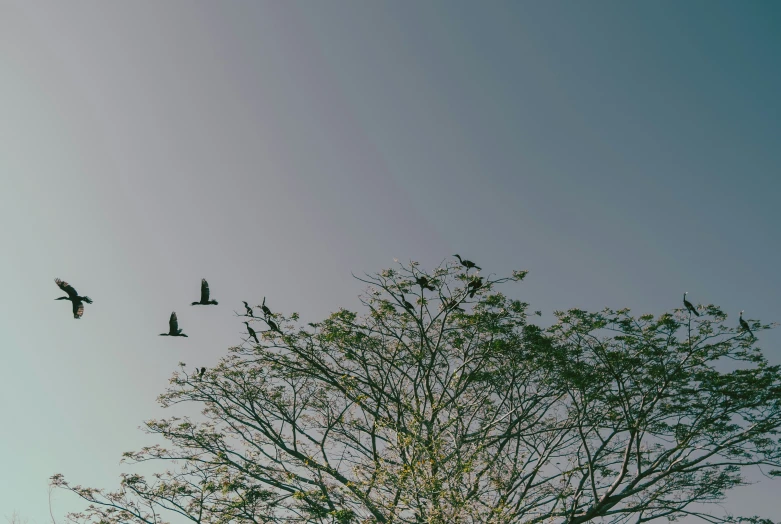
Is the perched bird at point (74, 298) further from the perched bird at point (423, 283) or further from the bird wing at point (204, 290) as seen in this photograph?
the perched bird at point (423, 283)

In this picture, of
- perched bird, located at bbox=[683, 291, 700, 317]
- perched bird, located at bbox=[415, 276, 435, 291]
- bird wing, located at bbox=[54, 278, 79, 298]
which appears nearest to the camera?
bird wing, located at bbox=[54, 278, 79, 298]

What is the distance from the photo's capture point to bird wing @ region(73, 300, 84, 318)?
745cm

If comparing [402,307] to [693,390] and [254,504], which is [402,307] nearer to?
[254,504]

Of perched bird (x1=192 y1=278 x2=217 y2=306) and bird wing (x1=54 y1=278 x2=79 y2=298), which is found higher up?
perched bird (x1=192 y1=278 x2=217 y2=306)

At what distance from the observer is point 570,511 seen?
34.8ft

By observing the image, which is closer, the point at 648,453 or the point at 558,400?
the point at 648,453

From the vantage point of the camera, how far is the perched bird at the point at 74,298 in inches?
286

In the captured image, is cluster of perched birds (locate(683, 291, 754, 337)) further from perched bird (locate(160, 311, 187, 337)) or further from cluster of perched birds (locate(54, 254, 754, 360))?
perched bird (locate(160, 311, 187, 337))

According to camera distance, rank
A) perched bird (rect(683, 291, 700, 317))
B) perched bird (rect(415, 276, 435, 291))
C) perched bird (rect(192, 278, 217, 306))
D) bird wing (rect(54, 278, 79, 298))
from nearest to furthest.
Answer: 1. bird wing (rect(54, 278, 79, 298))
2. perched bird (rect(192, 278, 217, 306))
3. perched bird (rect(683, 291, 700, 317))
4. perched bird (rect(415, 276, 435, 291))

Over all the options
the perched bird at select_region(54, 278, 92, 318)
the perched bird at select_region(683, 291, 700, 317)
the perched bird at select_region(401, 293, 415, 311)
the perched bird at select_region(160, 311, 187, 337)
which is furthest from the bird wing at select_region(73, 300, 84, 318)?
the perched bird at select_region(683, 291, 700, 317)

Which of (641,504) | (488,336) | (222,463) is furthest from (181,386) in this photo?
(641,504)

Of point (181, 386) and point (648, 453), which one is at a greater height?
point (181, 386)

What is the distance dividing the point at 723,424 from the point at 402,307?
7.91 m

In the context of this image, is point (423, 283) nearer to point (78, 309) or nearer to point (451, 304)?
point (451, 304)
